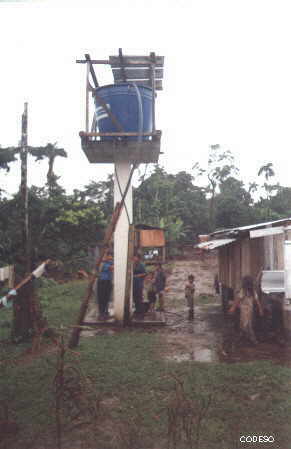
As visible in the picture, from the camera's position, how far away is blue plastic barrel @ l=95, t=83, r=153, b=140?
859cm

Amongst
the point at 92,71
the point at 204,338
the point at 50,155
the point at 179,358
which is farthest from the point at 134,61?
the point at 50,155

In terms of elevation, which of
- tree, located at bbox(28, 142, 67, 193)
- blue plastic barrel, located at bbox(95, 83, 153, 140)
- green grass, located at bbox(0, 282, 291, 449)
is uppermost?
tree, located at bbox(28, 142, 67, 193)

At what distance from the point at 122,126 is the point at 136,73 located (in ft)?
5.38

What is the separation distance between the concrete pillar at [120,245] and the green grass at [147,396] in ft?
6.67

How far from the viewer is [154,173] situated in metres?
28.3

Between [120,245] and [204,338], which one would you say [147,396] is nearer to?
[204,338]

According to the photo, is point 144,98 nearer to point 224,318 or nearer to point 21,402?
point 224,318

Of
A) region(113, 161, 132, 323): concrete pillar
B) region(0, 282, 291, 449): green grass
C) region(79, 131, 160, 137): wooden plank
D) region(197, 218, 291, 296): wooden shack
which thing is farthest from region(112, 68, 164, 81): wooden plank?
region(0, 282, 291, 449): green grass

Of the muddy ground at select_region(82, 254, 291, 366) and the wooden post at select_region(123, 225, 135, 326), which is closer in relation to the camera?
the muddy ground at select_region(82, 254, 291, 366)

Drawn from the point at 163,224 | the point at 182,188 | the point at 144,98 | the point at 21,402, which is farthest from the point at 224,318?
the point at 182,188

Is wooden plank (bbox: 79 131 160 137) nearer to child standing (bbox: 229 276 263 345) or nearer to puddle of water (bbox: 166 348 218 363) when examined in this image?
child standing (bbox: 229 276 263 345)

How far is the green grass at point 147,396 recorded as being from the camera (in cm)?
364

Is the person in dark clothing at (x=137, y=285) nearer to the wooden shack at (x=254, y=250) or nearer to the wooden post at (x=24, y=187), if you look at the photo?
the wooden shack at (x=254, y=250)

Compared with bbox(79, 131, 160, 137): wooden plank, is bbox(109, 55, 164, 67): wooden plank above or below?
above
